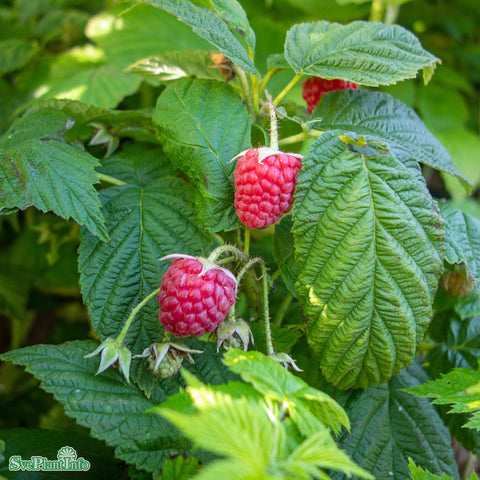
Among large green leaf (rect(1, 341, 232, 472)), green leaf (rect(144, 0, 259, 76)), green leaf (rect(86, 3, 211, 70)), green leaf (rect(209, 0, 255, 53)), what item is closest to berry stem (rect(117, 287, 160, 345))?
large green leaf (rect(1, 341, 232, 472))

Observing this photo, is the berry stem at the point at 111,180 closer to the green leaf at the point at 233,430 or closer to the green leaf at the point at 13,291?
the green leaf at the point at 233,430

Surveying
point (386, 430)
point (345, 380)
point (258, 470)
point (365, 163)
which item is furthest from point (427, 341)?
point (258, 470)

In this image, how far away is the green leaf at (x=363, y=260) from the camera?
2.82 feet

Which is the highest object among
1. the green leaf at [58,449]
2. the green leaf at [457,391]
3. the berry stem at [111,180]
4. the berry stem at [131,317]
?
the berry stem at [111,180]

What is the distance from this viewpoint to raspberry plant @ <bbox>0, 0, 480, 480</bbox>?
2.65 ft

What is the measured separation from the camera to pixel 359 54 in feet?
3.38

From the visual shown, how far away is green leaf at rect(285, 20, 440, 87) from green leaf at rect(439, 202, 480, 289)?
353 mm

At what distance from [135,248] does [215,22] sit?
51 centimetres

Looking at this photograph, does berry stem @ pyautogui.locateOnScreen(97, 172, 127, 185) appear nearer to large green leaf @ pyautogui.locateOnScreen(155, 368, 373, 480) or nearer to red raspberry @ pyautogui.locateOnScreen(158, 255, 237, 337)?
red raspberry @ pyautogui.locateOnScreen(158, 255, 237, 337)

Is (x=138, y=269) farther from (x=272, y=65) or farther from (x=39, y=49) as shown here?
(x=39, y=49)

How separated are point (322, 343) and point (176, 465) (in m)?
0.34

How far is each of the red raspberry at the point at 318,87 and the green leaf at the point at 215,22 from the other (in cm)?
26

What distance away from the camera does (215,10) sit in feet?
3.33

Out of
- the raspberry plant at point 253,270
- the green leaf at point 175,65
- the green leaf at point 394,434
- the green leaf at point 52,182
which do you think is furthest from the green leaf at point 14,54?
the green leaf at point 394,434
